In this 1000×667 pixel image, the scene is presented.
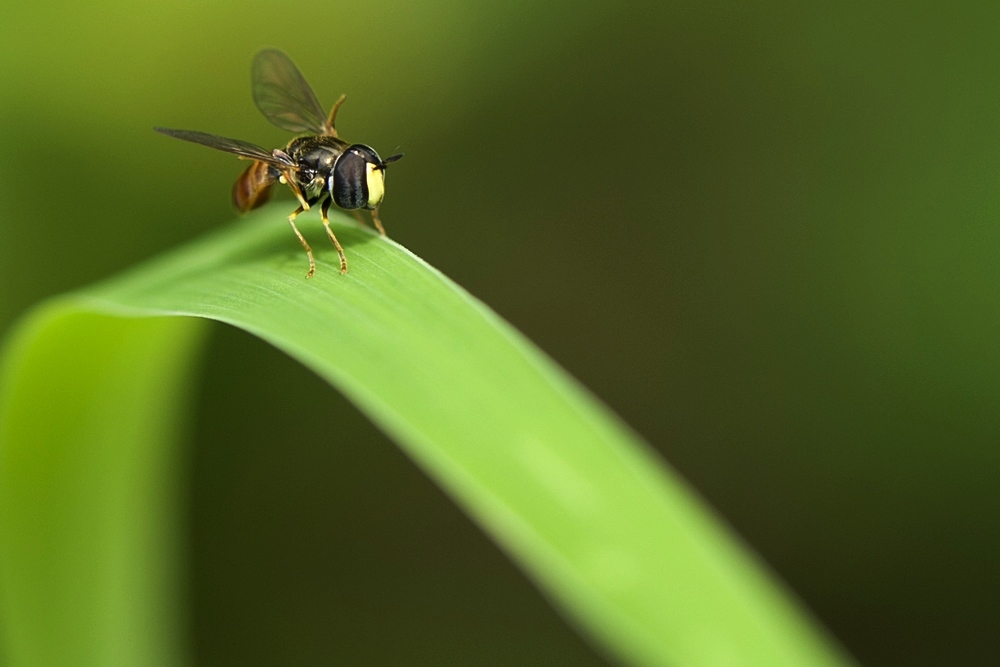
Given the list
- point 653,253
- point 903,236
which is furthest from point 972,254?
point 653,253

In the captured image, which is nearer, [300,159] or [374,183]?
[374,183]

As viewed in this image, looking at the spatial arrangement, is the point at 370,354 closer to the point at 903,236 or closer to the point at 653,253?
the point at 903,236

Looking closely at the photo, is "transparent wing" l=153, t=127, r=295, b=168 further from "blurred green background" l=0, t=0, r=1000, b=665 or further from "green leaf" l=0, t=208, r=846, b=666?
"blurred green background" l=0, t=0, r=1000, b=665

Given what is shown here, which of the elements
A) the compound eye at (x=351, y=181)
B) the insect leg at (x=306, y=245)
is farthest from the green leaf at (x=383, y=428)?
the compound eye at (x=351, y=181)

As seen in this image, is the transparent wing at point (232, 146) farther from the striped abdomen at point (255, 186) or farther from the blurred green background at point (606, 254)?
the blurred green background at point (606, 254)

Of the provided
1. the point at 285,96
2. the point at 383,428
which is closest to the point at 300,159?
the point at 285,96

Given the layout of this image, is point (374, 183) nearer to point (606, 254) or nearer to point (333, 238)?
point (333, 238)
